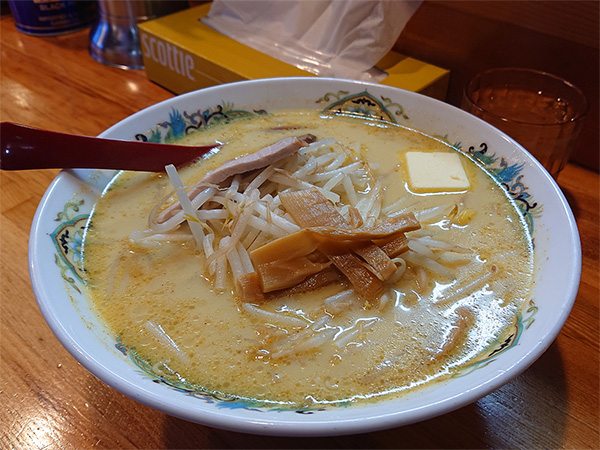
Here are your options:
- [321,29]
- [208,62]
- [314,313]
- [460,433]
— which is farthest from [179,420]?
[321,29]

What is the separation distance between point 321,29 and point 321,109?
408 mm

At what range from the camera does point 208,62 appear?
1581mm

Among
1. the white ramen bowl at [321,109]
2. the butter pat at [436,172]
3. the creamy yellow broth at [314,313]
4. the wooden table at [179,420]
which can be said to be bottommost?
the wooden table at [179,420]

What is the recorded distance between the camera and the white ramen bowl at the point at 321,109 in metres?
0.62

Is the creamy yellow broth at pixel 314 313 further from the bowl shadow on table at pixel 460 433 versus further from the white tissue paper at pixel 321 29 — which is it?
the white tissue paper at pixel 321 29

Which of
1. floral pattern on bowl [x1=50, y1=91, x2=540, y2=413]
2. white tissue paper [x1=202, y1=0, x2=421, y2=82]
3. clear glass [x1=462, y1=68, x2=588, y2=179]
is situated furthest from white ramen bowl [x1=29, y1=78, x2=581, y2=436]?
white tissue paper [x1=202, y1=0, x2=421, y2=82]

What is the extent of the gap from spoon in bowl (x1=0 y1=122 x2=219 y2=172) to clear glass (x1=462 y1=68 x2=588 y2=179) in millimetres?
821

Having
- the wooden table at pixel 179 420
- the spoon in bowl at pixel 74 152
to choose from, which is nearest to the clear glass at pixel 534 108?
the wooden table at pixel 179 420

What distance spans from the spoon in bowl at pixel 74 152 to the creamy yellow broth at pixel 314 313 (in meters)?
0.07

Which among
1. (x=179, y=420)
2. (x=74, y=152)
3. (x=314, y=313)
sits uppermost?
(x=74, y=152)

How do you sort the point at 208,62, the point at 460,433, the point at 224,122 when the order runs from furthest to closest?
1. the point at 208,62
2. the point at 224,122
3. the point at 460,433

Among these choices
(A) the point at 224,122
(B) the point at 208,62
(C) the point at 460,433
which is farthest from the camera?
(B) the point at 208,62

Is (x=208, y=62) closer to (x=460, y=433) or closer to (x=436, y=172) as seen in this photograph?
(x=436, y=172)

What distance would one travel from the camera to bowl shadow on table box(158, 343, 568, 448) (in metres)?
0.81
